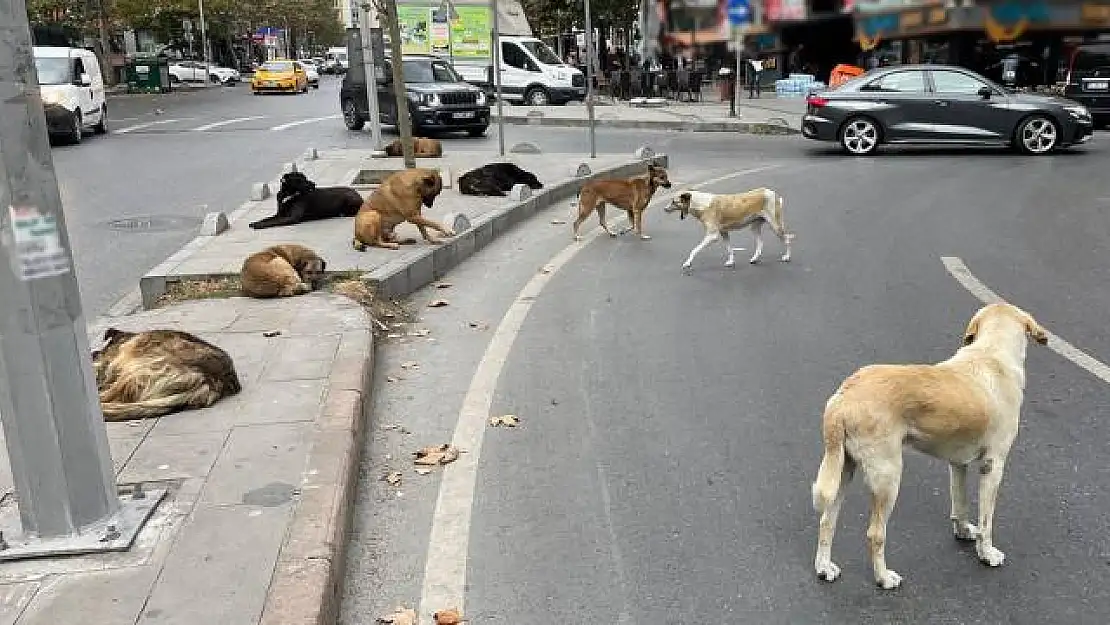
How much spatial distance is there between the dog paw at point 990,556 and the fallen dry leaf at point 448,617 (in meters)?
1.84

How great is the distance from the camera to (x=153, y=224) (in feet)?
37.6

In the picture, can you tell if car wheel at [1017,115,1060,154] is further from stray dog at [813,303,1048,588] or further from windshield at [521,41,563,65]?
windshield at [521,41,563,65]

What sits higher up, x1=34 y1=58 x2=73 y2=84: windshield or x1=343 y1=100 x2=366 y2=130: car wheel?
x1=34 y1=58 x2=73 y2=84: windshield

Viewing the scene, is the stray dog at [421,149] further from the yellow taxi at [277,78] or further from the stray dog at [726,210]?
the yellow taxi at [277,78]

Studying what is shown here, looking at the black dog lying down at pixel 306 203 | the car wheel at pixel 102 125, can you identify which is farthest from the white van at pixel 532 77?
the black dog lying down at pixel 306 203

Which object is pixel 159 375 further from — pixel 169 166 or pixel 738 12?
pixel 169 166

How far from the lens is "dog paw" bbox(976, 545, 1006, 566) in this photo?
3523 mm

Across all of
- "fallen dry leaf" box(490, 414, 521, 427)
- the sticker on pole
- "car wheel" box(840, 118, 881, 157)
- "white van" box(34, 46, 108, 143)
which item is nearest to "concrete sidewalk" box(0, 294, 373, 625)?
"fallen dry leaf" box(490, 414, 521, 427)

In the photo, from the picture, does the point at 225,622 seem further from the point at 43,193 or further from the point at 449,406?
the point at 449,406

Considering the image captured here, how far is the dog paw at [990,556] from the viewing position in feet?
11.6

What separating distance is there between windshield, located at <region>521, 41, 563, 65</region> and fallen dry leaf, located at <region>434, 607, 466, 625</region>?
2857cm

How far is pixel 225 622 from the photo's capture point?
119 inches

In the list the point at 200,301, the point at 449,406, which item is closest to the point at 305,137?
the point at 200,301

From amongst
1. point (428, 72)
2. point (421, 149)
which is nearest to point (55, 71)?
point (428, 72)
